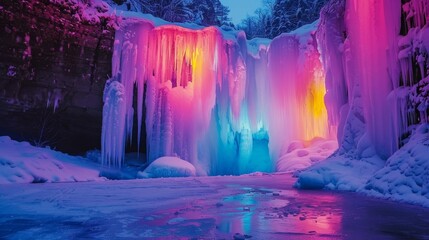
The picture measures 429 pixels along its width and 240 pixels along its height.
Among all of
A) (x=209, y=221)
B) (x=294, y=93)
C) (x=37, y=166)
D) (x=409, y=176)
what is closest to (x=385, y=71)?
(x=409, y=176)

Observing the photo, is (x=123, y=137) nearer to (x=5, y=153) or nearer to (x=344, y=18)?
(x=5, y=153)

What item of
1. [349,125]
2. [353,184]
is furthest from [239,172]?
[353,184]

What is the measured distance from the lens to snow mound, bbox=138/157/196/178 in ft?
36.5

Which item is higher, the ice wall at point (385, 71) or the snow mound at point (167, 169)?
the ice wall at point (385, 71)

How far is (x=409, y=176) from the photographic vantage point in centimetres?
440

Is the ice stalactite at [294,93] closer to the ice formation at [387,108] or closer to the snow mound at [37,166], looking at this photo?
the ice formation at [387,108]

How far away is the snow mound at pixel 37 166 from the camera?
29.0 ft

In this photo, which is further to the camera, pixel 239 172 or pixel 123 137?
pixel 239 172

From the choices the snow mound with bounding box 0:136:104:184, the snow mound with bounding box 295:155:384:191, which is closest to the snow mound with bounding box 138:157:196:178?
the snow mound with bounding box 0:136:104:184

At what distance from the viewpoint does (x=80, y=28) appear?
462 inches

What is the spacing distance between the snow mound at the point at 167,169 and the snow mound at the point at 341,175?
5427 millimetres

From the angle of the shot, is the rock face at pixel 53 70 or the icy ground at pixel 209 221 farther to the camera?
the rock face at pixel 53 70

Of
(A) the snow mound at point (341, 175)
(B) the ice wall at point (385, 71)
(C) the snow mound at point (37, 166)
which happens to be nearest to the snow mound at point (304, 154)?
(B) the ice wall at point (385, 71)

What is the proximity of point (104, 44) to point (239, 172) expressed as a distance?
8235 mm
